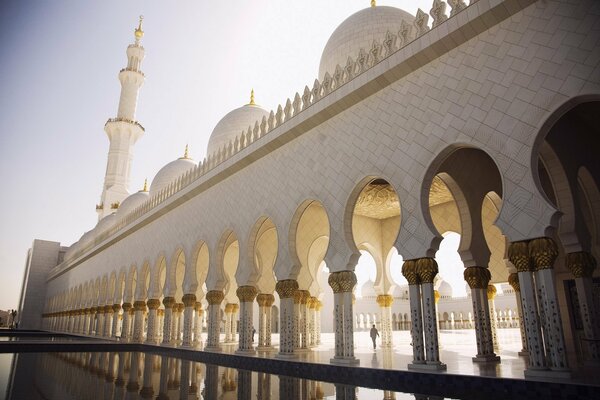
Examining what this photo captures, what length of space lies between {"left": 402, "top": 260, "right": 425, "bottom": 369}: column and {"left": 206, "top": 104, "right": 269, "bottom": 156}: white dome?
8.56m

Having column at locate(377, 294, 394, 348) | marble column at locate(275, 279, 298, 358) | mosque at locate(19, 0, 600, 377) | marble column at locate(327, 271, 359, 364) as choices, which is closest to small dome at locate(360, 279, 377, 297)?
mosque at locate(19, 0, 600, 377)

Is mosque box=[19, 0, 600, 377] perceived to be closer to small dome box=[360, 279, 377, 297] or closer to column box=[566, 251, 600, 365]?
column box=[566, 251, 600, 365]

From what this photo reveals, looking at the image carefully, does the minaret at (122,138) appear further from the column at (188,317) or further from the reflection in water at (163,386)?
the reflection in water at (163,386)

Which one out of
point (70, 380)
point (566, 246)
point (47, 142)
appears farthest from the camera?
point (47, 142)

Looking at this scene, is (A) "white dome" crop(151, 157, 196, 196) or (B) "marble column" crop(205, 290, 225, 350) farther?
(A) "white dome" crop(151, 157, 196, 196)

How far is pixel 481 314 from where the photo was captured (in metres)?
6.87

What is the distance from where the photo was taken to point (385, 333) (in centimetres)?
1080

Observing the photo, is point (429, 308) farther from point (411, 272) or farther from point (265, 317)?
point (265, 317)

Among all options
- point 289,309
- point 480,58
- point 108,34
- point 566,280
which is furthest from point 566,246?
point 108,34

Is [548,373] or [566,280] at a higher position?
[566,280]

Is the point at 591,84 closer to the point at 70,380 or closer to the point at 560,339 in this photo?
the point at 560,339

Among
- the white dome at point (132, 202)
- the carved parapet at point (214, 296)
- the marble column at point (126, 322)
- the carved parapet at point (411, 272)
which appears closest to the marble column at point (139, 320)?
the marble column at point (126, 322)

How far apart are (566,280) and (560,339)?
142 inches

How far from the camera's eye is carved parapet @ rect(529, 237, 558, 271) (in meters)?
4.69
